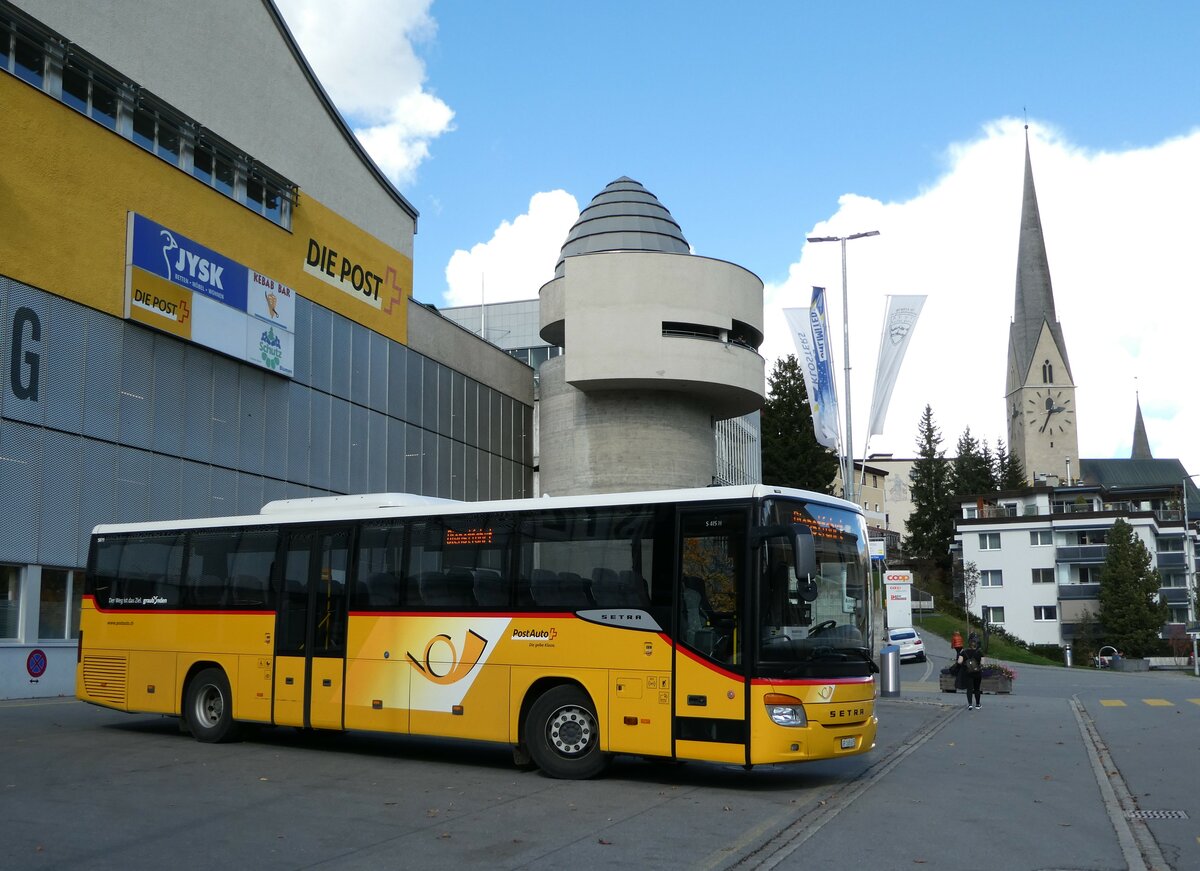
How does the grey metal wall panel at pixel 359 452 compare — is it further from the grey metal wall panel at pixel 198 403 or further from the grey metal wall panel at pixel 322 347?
the grey metal wall panel at pixel 198 403

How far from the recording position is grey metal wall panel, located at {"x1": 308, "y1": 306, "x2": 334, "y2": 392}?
36.2 metres

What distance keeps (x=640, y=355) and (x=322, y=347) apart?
14035 millimetres

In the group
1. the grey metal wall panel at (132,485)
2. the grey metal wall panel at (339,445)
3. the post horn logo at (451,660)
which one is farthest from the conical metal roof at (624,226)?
the post horn logo at (451,660)

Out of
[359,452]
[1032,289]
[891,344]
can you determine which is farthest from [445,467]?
[1032,289]

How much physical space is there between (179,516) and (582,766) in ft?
64.3

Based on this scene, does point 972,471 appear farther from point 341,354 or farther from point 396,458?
point 341,354

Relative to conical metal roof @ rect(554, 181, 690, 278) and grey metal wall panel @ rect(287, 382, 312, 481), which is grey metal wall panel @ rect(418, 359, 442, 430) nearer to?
grey metal wall panel @ rect(287, 382, 312, 481)

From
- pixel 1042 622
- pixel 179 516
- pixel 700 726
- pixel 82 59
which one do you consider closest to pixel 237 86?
pixel 82 59

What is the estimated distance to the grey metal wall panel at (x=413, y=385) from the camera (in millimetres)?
41594

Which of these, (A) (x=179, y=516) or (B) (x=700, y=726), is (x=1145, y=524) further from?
(B) (x=700, y=726)

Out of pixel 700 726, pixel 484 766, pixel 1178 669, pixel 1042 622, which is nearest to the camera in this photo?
pixel 700 726

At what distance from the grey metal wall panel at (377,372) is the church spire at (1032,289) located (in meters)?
113

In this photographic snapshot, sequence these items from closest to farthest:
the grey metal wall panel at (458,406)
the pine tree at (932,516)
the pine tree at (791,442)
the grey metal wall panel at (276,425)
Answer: the grey metal wall panel at (276,425)
the grey metal wall panel at (458,406)
the pine tree at (791,442)
the pine tree at (932,516)

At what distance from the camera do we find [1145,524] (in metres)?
81.4
